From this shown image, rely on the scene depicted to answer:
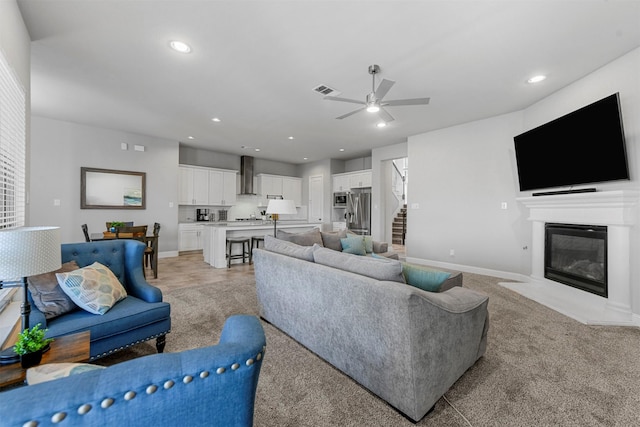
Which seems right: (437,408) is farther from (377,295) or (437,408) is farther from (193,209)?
(193,209)

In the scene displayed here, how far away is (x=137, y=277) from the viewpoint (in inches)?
94.0

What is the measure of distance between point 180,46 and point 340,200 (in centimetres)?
614

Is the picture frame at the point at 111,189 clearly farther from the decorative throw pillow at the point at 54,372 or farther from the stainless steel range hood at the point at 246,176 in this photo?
the decorative throw pillow at the point at 54,372

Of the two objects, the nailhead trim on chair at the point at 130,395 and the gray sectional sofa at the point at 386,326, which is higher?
the nailhead trim on chair at the point at 130,395

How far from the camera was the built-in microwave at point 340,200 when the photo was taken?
8.28 m

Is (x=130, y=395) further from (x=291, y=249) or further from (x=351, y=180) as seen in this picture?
(x=351, y=180)

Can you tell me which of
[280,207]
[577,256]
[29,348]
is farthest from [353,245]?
[29,348]

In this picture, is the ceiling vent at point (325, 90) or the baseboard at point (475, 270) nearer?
the ceiling vent at point (325, 90)

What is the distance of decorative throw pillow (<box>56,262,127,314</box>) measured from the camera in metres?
1.90

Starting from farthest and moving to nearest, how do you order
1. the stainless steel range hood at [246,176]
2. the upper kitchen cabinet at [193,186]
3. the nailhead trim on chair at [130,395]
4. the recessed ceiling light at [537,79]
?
the stainless steel range hood at [246,176] → the upper kitchen cabinet at [193,186] → the recessed ceiling light at [537,79] → the nailhead trim on chair at [130,395]

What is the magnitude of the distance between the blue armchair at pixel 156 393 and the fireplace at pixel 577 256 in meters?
4.15

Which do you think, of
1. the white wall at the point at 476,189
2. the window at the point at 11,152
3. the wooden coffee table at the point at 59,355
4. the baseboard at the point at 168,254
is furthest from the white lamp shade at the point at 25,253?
the baseboard at the point at 168,254

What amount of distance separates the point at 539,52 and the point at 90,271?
4.54m

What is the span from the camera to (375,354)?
163cm
